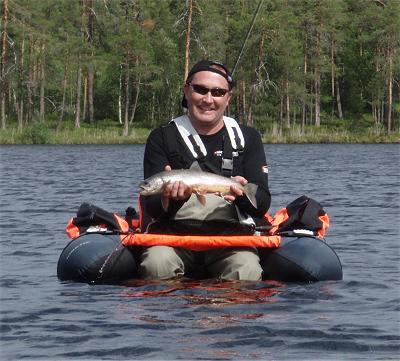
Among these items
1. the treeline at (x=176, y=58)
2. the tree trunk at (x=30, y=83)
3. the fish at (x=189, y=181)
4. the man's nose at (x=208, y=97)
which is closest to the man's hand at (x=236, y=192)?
the fish at (x=189, y=181)

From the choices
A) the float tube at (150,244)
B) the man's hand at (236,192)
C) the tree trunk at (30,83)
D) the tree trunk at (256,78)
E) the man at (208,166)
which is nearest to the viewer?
the man's hand at (236,192)

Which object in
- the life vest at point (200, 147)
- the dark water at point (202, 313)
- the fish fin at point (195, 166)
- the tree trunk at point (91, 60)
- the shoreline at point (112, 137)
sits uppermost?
the tree trunk at point (91, 60)

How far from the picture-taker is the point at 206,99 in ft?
30.5

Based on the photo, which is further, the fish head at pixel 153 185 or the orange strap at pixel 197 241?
the orange strap at pixel 197 241

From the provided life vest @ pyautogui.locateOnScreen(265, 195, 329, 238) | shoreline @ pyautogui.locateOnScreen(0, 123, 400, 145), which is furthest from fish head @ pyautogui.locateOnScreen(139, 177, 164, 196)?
shoreline @ pyautogui.locateOnScreen(0, 123, 400, 145)

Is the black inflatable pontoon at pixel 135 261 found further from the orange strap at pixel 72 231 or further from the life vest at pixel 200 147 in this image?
the life vest at pixel 200 147

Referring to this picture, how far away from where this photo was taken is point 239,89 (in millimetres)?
79625

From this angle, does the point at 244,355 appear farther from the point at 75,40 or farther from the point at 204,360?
the point at 75,40

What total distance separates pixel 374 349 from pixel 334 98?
84.4 meters

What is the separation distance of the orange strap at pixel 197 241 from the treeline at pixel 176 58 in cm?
6123

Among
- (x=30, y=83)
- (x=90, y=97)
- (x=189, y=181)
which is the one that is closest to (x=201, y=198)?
(x=189, y=181)

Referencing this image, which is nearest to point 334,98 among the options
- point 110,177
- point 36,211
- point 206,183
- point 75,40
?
point 75,40

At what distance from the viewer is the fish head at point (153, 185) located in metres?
8.70

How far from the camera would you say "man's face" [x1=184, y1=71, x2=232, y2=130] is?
931cm
